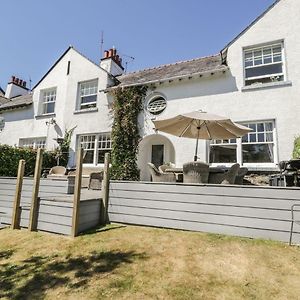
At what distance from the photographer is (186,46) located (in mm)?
14898

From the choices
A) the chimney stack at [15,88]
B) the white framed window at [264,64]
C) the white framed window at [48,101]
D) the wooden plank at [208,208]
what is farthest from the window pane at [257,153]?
the chimney stack at [15,88]

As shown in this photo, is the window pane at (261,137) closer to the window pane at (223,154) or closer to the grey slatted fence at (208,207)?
the window pane at (223,154)

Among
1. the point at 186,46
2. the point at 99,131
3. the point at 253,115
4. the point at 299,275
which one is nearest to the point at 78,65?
the point at 99,131

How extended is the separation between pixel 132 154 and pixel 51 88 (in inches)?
334

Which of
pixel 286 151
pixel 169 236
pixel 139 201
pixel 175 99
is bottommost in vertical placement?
pixel 169 236

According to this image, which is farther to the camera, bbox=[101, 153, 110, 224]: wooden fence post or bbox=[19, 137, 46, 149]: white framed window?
bbox=[19, 137, 46, 149]: white framed window

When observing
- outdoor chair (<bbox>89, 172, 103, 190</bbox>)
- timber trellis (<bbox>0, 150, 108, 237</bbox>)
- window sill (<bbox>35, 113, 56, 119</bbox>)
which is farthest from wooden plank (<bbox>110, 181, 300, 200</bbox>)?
window sill (<bbox>35, 113, 56, 119</bbox>)

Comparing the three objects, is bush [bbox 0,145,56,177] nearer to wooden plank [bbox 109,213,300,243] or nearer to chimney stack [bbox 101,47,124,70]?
wooden plank [bbox 109,213,300,243]

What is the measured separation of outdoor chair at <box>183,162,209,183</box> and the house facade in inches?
179

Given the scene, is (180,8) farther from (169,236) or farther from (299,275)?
(299,275)

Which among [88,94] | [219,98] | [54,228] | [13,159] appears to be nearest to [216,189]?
[54,228]

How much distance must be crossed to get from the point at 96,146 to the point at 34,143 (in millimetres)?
5218

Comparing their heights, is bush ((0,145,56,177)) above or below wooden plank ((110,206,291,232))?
above

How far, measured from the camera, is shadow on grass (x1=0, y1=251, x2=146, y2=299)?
3785mm
